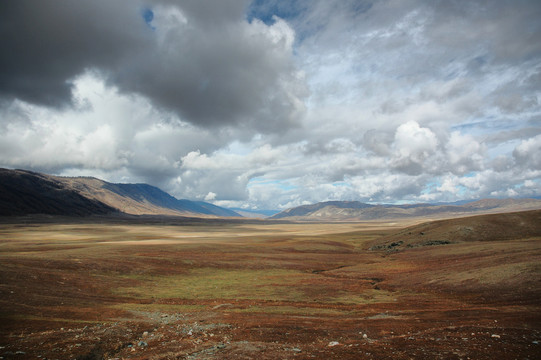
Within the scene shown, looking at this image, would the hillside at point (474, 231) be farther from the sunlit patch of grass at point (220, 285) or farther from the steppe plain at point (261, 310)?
the sunlit patch of grass at point (220, 285)

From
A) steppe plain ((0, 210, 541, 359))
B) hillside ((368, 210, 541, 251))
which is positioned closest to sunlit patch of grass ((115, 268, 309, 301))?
steppe plain ((0, 210, 541, 359))

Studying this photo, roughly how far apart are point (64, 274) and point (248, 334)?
31.2m

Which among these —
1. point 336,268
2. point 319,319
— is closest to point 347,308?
point 319,319

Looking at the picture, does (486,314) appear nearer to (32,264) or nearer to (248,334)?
(248,334)

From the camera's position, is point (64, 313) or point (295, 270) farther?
point (295, 270)

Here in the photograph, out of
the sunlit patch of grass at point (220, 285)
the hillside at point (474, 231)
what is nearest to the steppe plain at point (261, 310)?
the sunlit patch of grass at point (220, 285)

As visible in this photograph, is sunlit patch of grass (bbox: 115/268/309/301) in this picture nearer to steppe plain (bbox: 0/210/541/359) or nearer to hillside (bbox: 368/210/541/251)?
steppe plain (bbox: 0/210/541/359)

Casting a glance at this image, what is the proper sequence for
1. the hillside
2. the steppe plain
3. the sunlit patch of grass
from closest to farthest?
1. the steppe plain
2. the sunlit patch of grass
3. the hillside

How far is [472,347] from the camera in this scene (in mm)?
15594

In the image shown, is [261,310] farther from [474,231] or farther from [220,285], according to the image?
[474,231]

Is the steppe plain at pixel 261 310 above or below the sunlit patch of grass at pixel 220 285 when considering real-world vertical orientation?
above

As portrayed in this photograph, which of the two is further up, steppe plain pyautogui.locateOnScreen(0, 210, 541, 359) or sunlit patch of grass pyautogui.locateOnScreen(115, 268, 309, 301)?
steppe plain pyautogui.locateOnScreen(0, 210, 541, 359)

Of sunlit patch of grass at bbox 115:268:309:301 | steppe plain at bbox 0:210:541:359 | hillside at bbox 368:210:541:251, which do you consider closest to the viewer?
steppe plain at bbox 0:210:541:359

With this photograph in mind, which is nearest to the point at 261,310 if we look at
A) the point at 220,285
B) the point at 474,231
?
the point at 220,285
